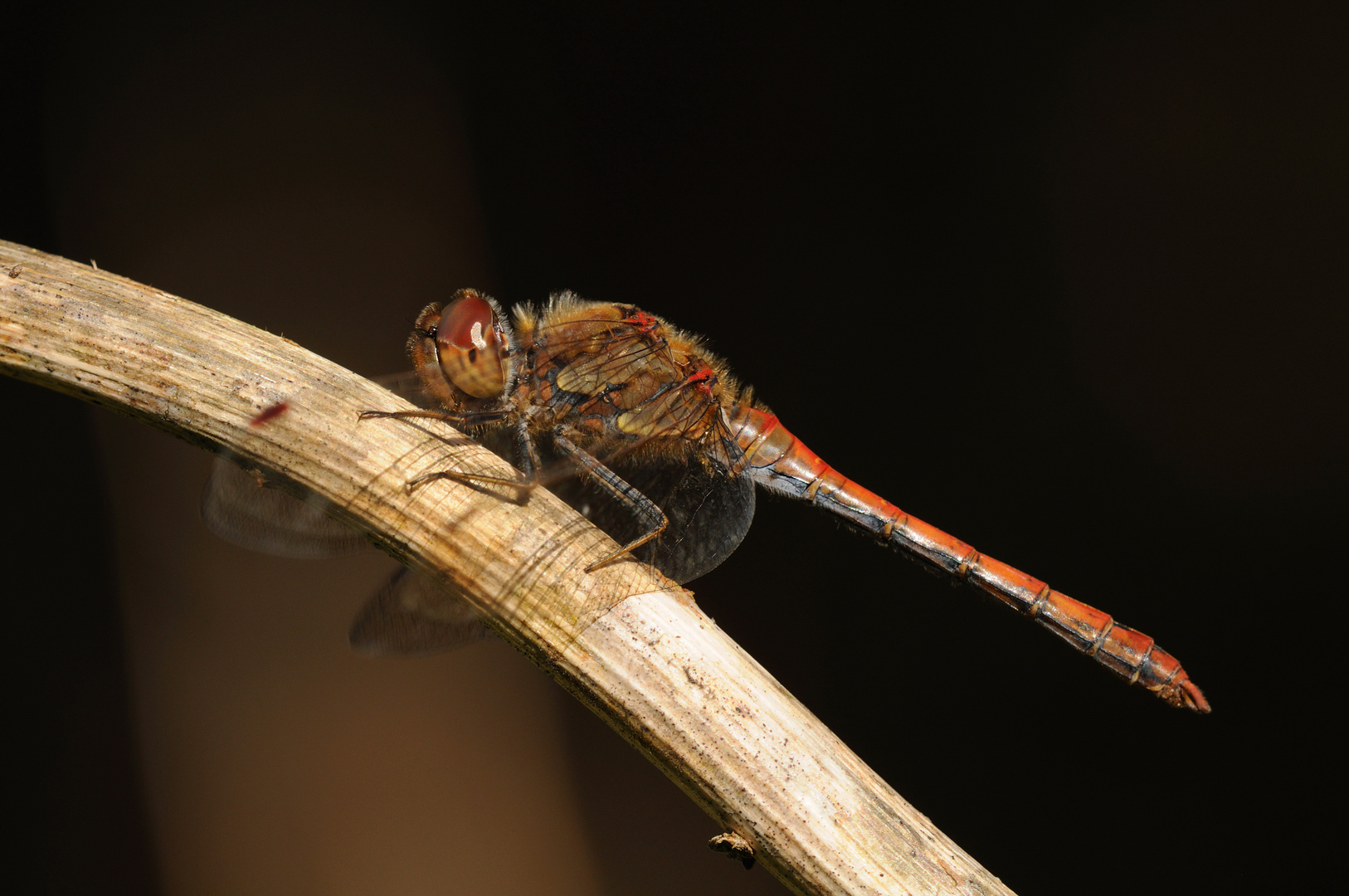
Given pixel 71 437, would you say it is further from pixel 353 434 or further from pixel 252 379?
pixel 353 434

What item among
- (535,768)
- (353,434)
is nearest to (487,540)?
(353,434)

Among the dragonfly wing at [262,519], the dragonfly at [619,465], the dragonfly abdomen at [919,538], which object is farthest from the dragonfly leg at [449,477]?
the dragonfly abdomen at [919,538]

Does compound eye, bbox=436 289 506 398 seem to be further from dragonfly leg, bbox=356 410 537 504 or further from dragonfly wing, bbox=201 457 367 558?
dragonfly wing, bbox=201 457 367 558

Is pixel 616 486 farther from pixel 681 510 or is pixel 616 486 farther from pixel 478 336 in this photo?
pixel 478 336

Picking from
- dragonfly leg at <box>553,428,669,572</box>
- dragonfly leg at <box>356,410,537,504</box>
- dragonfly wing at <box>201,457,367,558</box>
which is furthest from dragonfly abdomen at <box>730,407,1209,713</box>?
dragonfly wing at <box>201,457,367,558</box>

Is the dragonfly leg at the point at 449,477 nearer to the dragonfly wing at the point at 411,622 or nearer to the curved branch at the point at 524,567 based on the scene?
the curved branch at the point at 524,567

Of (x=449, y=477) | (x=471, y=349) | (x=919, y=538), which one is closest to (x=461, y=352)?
(x=471, y=349)
